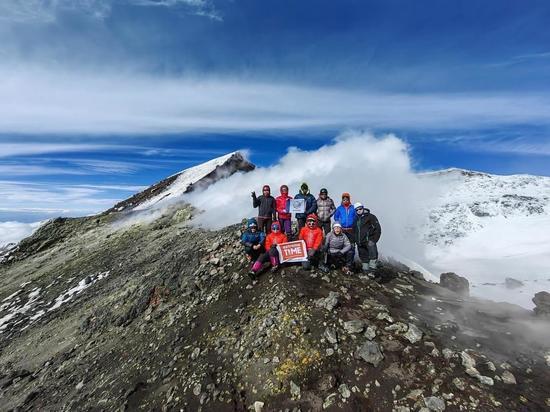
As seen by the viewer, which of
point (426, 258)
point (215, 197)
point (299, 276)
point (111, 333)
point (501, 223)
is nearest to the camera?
point (299, 276)

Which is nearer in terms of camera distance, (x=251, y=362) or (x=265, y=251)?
(x=251, y=362)

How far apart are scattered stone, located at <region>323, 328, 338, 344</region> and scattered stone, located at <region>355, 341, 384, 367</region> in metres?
0.78

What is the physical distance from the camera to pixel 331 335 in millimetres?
11844

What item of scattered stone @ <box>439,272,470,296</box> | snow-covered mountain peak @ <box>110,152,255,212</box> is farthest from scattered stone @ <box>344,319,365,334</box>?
snow-covered mountain peak @ <box>110,152,255,212</box>

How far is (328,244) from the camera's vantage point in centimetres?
1577

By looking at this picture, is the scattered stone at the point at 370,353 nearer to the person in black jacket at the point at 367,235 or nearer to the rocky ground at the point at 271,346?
the rocky ground at the point at 271,346

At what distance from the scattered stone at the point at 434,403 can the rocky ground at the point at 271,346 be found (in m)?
0.02

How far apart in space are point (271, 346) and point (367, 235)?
641cm

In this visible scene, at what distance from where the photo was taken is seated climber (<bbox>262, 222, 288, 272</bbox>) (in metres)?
15.9

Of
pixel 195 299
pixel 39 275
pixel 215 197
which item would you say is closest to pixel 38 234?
pixel 39 275

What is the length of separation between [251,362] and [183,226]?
19.1 meters

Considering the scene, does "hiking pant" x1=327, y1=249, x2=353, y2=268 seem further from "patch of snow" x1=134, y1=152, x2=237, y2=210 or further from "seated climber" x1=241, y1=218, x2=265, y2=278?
"patch of snow" x1=134, y1=152, x2=237, y2=210

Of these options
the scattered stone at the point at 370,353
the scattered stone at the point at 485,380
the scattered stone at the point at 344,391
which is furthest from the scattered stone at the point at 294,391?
the scattered stone at the point at 485,380

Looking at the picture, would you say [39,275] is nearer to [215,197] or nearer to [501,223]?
[215,197]
